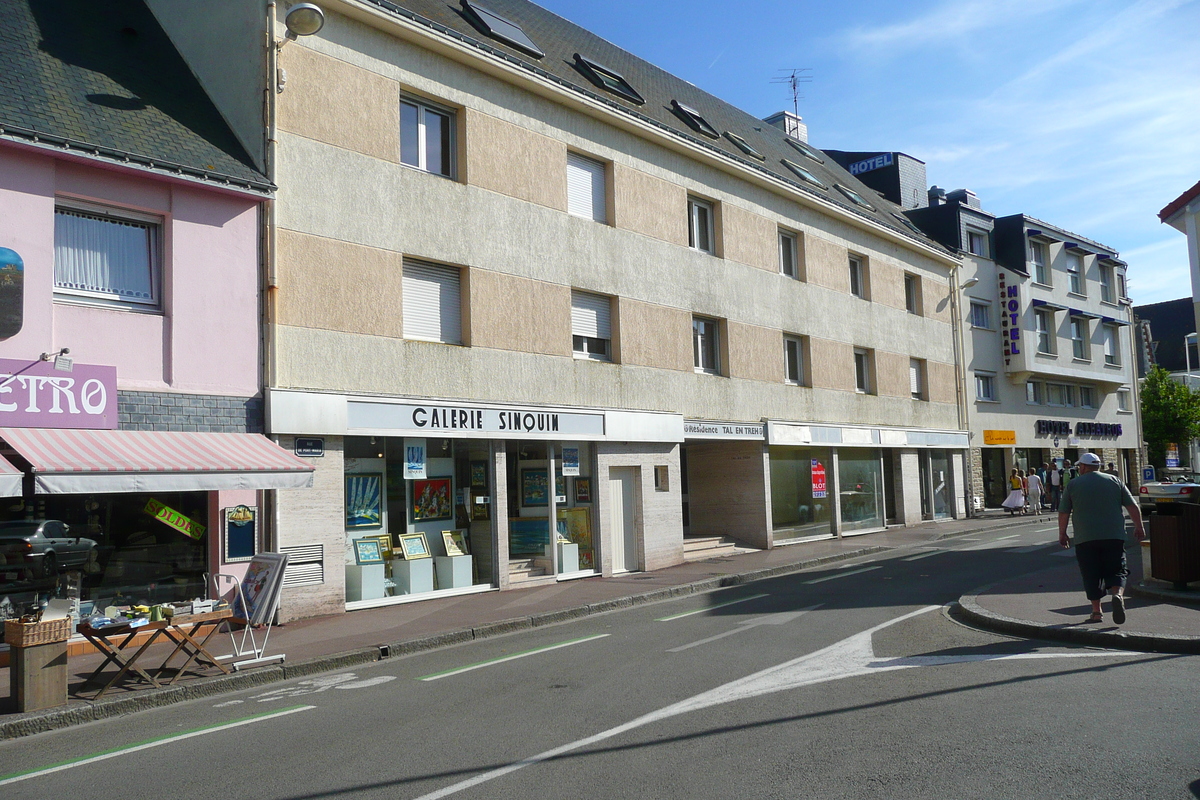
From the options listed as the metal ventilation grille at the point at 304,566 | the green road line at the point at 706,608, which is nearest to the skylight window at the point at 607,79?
the green road line at the point at 706,608

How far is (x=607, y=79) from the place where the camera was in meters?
19.6

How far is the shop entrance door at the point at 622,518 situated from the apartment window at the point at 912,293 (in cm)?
1492

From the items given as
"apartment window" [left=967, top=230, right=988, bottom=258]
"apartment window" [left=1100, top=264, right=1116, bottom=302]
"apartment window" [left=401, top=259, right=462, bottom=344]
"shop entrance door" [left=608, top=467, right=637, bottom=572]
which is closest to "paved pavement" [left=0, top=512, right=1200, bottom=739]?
"shop entrance door" [left=608, top=467, right=637, bottom=572]

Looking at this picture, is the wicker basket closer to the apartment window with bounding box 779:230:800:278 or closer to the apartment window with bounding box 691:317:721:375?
the apartment window with bounding box 691:317:721:375

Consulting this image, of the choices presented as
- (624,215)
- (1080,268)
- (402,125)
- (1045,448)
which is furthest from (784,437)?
(1080,268)

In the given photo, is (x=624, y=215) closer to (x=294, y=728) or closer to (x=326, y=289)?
(x=326, y=289)

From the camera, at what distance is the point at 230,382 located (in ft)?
38.0

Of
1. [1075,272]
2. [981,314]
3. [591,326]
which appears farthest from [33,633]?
[1075,272]

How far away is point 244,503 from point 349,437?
1.92 metres

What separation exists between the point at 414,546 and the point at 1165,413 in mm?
44350

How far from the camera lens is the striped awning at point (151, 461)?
29.6 ft

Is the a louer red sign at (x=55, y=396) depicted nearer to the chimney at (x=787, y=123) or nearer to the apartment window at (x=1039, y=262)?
the chimney at (x=787, y=123)

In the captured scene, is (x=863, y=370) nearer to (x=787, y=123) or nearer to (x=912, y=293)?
(x=912, y=293)

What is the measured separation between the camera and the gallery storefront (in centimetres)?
1251
